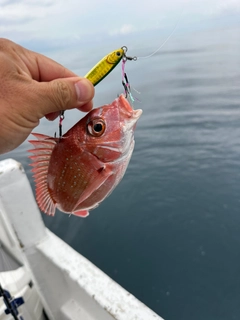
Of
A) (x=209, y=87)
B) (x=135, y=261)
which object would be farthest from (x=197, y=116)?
(x=135, y=261)

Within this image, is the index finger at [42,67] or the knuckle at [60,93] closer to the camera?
the knuckle at [60,93]

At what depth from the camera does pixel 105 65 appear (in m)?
1.07

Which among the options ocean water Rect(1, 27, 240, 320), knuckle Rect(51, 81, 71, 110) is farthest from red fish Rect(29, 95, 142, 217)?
ocean water Rect(1, 27, 240, 320)

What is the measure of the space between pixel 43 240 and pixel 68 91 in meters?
1.65

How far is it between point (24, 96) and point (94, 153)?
34 centimetres

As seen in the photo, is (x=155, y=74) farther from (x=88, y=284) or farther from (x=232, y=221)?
(x=88, y=284)

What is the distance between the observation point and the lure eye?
1.07 meters

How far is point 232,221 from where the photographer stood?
3.72m

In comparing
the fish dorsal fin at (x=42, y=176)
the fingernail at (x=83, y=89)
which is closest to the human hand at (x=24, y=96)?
the fingernail at (x=83, y=89)

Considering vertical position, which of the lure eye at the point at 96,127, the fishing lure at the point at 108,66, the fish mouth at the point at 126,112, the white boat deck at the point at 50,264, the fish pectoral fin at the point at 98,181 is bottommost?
the white boat deck at the point at 50,264

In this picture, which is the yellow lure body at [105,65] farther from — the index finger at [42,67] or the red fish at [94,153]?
the index finger at [42,67]

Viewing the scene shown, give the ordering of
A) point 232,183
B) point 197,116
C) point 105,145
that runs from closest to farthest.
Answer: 1. point 105,145
2. point 232,183
3. point 197,116

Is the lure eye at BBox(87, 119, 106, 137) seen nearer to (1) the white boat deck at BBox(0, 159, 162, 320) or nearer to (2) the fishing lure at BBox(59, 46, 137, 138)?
(2) the fishing lure at BBox(59, 46, 137, 138)

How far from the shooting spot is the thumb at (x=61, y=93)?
42.2 inches
